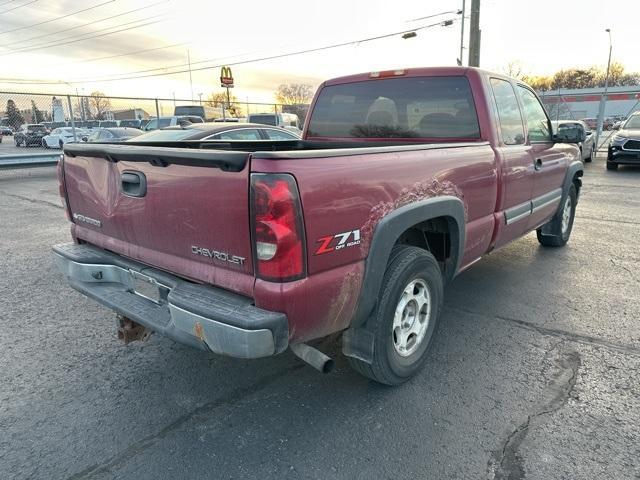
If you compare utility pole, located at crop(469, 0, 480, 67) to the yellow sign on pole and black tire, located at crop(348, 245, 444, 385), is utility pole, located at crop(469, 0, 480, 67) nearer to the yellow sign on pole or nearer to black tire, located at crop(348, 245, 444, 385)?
black tire, located at crop(348, 245, 444, 385)

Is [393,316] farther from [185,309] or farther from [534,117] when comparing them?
[534,117]

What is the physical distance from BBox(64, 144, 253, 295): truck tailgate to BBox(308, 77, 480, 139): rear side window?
230 centimetres

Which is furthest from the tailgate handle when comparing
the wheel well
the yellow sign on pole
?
the yellow sign on pole

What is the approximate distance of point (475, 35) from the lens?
1728 centimetres

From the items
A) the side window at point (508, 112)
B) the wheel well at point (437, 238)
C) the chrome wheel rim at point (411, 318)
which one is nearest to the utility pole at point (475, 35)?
the side window at point (508, 112)

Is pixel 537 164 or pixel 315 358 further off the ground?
pixel 537 164

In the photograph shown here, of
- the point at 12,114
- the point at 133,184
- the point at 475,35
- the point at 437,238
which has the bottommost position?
the point at 437,238

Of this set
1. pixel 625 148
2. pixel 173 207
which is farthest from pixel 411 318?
pixel 625 148

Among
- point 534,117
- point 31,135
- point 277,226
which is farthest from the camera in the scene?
point 31,135

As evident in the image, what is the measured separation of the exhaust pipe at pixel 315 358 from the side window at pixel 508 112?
2.54 metres

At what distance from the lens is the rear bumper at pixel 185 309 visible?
2.07 meters

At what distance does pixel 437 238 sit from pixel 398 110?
134 cm

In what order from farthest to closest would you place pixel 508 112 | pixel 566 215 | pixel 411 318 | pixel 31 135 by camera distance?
pixel 31 135 → pixel 566 215 → pixel 508 112 → pixel 411 318

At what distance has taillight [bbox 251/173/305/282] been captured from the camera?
199 centimetres
